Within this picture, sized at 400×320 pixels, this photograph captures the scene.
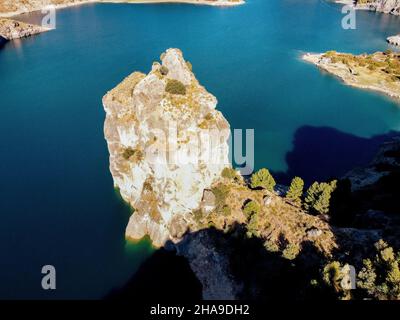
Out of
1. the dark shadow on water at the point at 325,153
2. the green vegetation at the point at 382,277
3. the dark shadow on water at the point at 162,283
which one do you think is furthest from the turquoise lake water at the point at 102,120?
the green vegetation at the point at 382,277

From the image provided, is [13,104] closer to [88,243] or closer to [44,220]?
[44,220]

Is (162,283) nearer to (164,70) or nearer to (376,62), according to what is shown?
(164,70)

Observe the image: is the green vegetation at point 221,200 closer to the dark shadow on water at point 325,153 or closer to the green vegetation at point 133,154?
the green vegetation at point 133,154

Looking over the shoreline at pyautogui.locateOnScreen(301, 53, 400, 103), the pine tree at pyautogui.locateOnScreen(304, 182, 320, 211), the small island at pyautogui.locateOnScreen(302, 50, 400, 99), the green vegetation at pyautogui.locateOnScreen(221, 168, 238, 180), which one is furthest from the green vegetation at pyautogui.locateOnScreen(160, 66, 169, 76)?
the small island at pyautogui.locateOnScreen(302, 50, 400, 99)

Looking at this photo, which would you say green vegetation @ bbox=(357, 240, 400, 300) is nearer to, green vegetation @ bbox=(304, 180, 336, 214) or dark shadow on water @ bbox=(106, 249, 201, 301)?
green vegetation @ bbox=(304, 180, 336, 214)

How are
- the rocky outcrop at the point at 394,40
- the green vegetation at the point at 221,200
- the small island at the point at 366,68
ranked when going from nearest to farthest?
the green vegetation at the point at 221,200, the small island at the point at 366,68, the rocky outcrop at the point at 394,40
